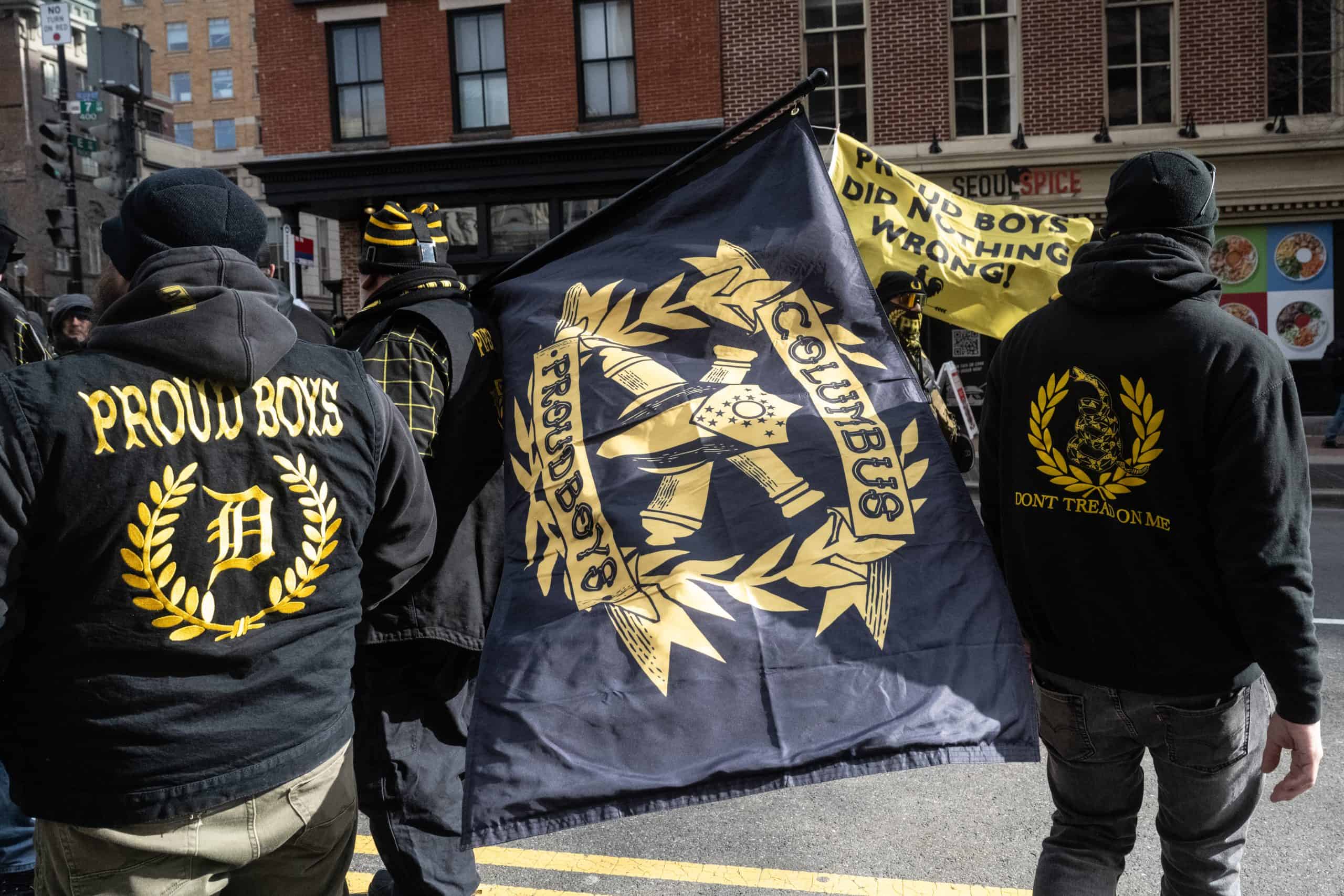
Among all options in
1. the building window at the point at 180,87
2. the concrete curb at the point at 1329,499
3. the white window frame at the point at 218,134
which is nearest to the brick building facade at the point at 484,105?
the concrete curb at the point at 1329,499

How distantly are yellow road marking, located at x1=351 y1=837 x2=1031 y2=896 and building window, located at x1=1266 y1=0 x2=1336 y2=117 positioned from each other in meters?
16.0

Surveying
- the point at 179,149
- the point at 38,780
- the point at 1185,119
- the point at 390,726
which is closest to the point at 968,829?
the point at 390,726

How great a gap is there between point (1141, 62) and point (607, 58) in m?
8.19

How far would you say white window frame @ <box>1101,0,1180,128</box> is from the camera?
631 inches

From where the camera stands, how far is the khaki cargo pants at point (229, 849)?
1765 millimetres

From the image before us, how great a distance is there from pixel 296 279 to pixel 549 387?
15.2 meters

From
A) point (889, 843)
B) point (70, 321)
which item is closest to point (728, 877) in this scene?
point (889, 843)

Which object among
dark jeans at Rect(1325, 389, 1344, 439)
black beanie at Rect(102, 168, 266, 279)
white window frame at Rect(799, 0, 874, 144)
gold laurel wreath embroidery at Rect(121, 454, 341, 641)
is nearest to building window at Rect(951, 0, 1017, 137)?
white window frame at Rect(799, 0, 874, 144)

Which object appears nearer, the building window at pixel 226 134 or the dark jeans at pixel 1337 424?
the dark jeans at pixel 1337 424

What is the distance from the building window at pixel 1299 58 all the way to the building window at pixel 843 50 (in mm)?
5897

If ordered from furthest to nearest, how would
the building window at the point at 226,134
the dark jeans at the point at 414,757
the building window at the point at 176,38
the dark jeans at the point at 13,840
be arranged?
the building window at the point at 226,134 → the building window at the point at 176,38 → the dark jeans at the point at 13,840 → the dark jeans at the point at 414,757

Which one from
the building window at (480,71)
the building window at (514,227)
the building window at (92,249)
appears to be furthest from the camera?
the building window at (92,249)

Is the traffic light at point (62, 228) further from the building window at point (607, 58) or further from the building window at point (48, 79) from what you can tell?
the building window at point (48, 79)

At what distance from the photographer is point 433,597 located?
2895 mm
